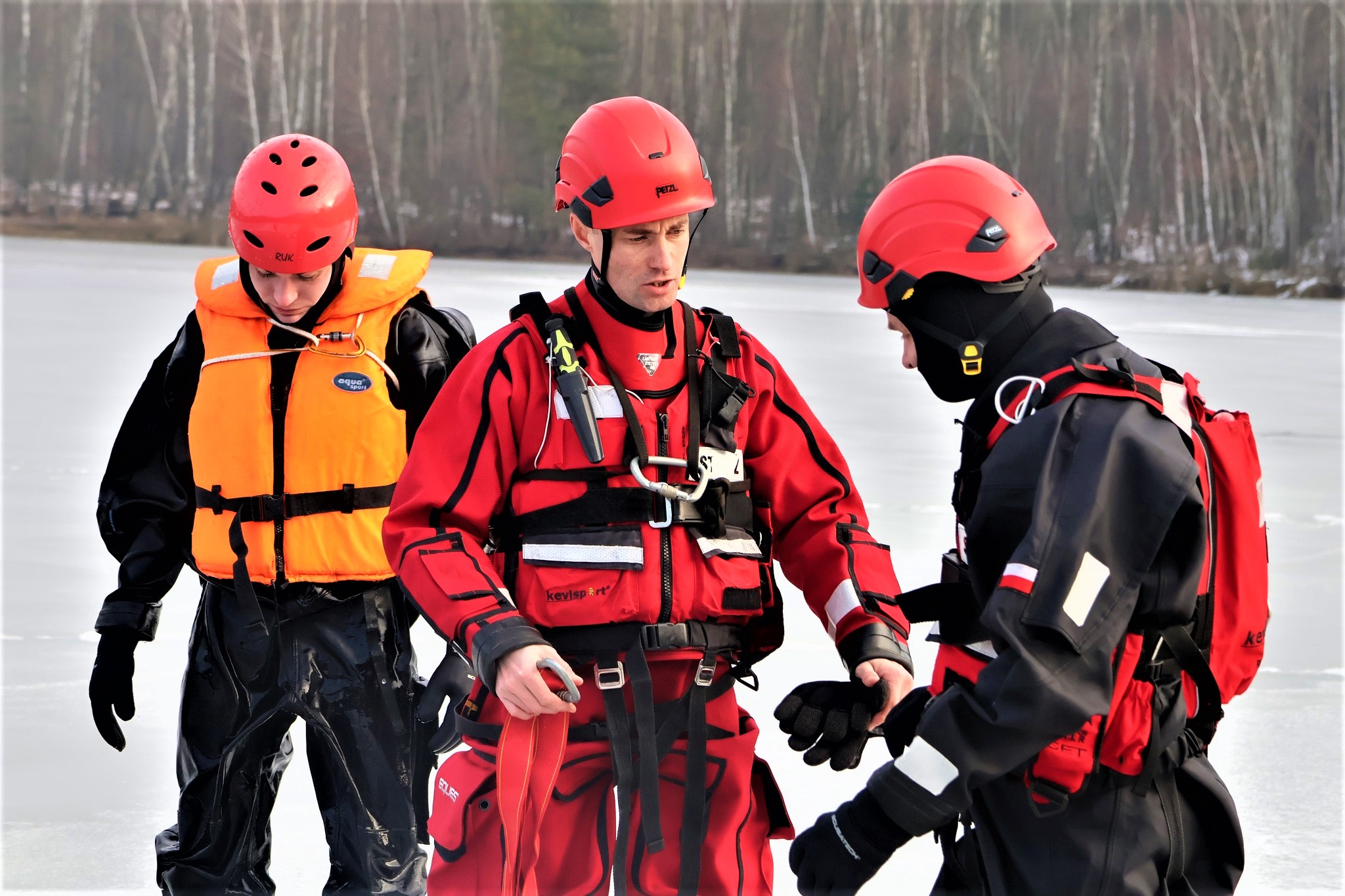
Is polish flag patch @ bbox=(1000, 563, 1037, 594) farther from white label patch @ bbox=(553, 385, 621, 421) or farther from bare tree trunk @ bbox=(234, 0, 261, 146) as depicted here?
bare tree trunk @ bbox=(234, 0, 261, 146)

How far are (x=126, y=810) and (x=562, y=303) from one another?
2.28 metres

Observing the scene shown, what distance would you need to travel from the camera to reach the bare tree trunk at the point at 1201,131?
3312cm

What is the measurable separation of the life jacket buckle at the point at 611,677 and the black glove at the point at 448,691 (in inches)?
26.3

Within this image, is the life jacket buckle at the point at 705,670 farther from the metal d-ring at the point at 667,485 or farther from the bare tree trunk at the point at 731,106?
the bare tree trunk at the point at 731,106

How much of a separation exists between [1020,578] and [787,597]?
4505 mm

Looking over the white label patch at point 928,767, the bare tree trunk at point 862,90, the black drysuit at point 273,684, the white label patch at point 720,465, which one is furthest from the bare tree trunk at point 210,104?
the white label patch at point 928,767

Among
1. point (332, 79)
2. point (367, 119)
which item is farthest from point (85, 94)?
point (367, 119)

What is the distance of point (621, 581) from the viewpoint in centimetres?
243

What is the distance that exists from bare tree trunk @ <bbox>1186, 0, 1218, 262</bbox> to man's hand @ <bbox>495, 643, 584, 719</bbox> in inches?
1284

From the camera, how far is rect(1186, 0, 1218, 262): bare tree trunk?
109ft

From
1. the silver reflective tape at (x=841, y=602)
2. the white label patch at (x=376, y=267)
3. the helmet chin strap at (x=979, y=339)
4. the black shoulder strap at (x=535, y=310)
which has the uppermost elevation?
the helmet chin strap at (x=979, y=339)

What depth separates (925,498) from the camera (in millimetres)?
8070

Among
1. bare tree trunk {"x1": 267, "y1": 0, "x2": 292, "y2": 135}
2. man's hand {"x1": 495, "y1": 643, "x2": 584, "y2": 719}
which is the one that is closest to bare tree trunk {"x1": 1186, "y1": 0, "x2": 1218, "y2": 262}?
bare tree trunk {"x1": 267, "y1": 0, "x2": 292, "y2": 135}

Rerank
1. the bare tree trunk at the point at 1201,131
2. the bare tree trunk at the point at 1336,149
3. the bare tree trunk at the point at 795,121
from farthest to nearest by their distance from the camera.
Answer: the bare tree trunk at the point at 795,121, the bare tree trunk at the point at 1336,149, the bare tree trunk at the point at 1201,131
